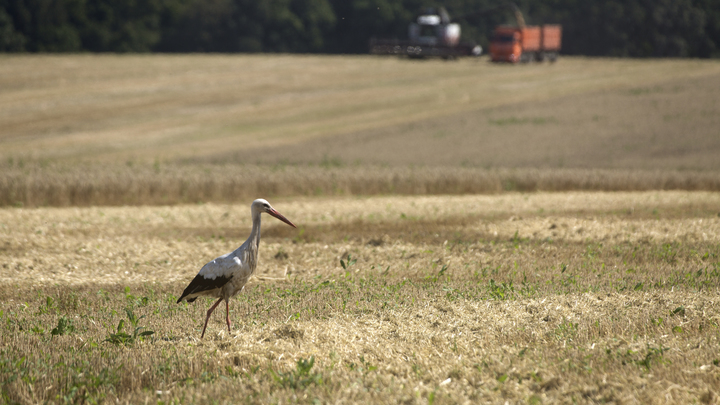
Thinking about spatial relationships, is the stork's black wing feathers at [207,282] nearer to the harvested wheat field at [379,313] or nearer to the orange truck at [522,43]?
the harvested wheat field at [379,313]

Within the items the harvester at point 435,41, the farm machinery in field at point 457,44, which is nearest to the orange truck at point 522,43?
the farm machinery in field at point 457,44

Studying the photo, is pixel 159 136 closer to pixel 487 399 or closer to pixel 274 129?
pixel 274 129

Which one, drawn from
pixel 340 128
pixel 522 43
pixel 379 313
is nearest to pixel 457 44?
pixel 522 43

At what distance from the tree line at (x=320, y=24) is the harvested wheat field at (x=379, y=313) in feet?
198

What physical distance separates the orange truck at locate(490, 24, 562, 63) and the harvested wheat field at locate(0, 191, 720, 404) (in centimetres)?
4591

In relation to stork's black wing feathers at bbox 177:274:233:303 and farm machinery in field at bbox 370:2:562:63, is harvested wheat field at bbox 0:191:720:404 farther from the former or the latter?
farm machinery in field at bbox 370:2:562:63

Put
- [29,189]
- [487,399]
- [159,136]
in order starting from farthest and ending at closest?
[159,136], [29,189], [487,399]

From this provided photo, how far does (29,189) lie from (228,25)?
65.6 metres

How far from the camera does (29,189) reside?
21562mm

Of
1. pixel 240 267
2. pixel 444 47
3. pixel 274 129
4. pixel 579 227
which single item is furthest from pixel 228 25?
pixel 240 267

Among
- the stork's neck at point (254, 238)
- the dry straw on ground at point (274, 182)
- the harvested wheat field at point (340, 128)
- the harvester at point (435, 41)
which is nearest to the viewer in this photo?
the stork's neck at point (254, 238)

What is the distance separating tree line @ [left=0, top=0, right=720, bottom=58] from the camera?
2822 inches

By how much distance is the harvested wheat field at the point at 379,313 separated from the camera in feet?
24.0

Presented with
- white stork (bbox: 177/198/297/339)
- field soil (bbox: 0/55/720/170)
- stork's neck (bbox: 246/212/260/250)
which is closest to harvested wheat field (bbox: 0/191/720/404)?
white stork (bbox: 177/198/297/339)
